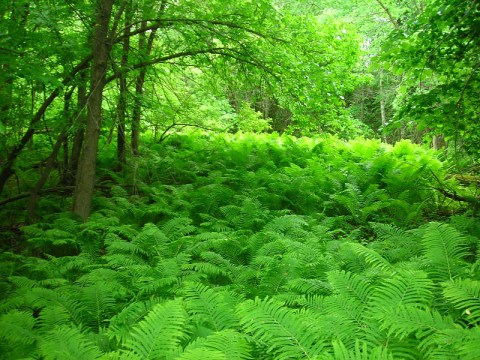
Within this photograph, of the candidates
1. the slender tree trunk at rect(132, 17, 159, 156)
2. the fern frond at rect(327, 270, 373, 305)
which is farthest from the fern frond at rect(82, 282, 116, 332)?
the slender tree trunk at rect(132, 17, 159, 156)

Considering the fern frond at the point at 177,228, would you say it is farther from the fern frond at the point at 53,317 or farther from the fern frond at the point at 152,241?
the fern frond at the point at 53,317

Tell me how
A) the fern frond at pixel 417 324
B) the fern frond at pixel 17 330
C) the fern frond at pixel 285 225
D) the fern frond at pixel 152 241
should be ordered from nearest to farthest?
the fern frond at pixel 417 324 → the fern frond at pixel 17 330 → the fern frond at pixel 152 241 → the fern frond at pixel 285 225

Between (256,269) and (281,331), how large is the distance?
68.9 inches

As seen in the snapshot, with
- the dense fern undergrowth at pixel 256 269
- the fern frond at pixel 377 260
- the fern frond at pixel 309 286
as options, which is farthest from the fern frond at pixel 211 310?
the fern frond at pixel 377 260

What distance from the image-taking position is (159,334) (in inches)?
81.3

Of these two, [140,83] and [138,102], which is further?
[140,83]

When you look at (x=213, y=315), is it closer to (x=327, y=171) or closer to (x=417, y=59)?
(x=417, y=59)

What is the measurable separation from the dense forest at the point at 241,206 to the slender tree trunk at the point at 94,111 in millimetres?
18

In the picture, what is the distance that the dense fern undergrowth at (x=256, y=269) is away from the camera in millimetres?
2018

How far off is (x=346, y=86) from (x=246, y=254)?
310cm

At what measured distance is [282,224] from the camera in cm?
470

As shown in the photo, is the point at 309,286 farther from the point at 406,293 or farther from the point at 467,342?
the point at 467,342

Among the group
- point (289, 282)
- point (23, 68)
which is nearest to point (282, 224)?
point (289, 282)

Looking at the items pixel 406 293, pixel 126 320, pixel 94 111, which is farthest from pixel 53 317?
pixel 94 111
